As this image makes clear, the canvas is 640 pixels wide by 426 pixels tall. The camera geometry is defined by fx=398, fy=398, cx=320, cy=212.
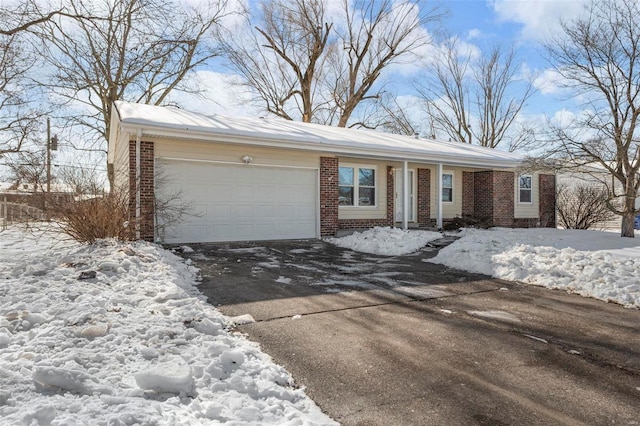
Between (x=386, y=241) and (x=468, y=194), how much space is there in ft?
23.4

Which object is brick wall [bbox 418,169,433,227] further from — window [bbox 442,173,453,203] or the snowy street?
the snowy street

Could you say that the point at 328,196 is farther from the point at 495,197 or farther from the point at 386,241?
the point at 495,197

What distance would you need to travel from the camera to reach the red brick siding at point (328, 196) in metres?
12.0

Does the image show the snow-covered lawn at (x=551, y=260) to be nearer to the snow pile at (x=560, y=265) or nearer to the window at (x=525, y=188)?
the snow pile at (x=560, y=265)

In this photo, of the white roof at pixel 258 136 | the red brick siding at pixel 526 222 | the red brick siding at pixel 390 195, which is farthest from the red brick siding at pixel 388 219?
the red brick siding at pixel 526 222

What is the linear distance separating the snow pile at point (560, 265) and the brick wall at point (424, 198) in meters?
5.30

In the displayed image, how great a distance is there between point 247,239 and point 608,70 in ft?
35.8

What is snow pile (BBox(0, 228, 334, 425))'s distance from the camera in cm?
229

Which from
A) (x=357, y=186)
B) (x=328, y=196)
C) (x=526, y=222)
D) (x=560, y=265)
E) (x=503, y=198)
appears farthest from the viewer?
(x=526, y=222)

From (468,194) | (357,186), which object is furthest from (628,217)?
(357,186)

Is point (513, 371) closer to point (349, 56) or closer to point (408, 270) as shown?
point (408, 270)

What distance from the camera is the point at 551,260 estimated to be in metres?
7.17

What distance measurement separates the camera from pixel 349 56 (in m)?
26.8

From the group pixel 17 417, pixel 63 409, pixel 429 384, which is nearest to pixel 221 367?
pixel 63 409
